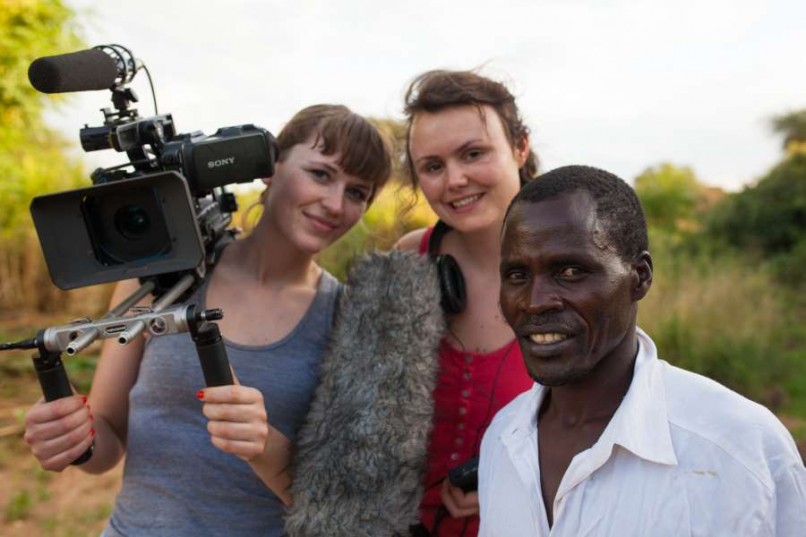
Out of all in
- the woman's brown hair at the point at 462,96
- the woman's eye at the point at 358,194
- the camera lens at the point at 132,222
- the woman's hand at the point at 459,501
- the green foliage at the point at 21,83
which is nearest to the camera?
the camera lens at the point at 132,222

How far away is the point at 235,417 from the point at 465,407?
2.02 feet

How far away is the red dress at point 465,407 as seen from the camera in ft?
5.75

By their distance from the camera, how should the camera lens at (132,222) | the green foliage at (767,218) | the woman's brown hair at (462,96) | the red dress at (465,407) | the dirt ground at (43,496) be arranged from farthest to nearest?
the green foliage at (767,218) → the dirt ground at (43,496) → the woman's brown hair at (462,96) → the red dress at (465,407) → the camera lens at (132,222)

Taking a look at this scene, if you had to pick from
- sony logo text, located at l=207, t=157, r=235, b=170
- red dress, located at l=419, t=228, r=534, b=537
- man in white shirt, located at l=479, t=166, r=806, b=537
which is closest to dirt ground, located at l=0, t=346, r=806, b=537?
red dress, located at l=419, t=228, r=534, b=537

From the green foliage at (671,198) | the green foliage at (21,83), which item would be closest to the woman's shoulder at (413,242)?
the green foliage at (21,83)

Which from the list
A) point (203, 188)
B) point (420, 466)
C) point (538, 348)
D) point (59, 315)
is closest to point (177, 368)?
point (203, 188)

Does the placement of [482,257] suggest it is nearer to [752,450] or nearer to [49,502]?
[752,450]

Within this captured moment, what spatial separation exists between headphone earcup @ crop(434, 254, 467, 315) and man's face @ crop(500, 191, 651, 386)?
57 cm

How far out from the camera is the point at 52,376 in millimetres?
1410

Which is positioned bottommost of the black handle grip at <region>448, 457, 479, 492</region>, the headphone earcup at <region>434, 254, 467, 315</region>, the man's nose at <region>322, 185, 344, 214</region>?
the black handle grip at <region>448, 457, 479, 492</region>

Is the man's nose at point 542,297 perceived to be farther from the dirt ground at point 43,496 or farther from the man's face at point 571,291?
the dirt ground at point 43,496

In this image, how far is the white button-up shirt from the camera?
40.9 inches

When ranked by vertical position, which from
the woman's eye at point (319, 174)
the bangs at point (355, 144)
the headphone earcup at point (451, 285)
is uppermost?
the bangs at point (355, 144)

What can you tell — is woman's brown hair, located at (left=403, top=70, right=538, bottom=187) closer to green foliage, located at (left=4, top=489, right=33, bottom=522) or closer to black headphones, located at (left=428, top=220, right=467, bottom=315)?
black headphones, located at (left=428, top=220, right=467, bottom=315)
